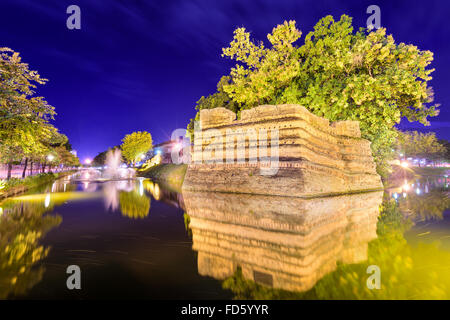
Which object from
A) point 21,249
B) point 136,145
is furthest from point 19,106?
point 136,145

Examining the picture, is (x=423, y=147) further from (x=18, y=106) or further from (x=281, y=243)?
(x=18, y=106)

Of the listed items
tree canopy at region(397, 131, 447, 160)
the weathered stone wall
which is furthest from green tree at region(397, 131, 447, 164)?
the weathered stone wall

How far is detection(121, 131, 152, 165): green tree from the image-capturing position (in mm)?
72250

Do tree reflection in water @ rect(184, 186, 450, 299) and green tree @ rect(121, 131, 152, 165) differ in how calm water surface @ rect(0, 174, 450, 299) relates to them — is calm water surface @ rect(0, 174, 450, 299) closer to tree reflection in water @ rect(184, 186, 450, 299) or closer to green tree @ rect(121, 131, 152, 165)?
tree reflection in water @ rect(184, 186, 450, 299)

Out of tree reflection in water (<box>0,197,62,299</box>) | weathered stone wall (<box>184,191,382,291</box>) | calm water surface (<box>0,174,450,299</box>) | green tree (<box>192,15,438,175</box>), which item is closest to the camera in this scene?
calm water surface (<box>0,174,450,299</box>)

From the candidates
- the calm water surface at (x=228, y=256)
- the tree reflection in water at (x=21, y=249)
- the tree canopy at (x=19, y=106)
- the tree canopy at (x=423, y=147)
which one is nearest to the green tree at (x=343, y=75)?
the calm water surface at (x=228, y=256)

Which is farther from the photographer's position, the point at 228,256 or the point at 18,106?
the point at 18,106

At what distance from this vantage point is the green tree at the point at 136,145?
237ft

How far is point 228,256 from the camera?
13.6 feet

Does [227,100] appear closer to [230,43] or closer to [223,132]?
[230,43]

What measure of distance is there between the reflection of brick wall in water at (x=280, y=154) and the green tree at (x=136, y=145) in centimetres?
6057

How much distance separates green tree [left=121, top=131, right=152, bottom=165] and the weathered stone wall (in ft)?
231

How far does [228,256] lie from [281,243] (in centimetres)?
138

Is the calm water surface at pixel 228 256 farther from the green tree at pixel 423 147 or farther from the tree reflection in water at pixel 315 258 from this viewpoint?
the green tree at pixel 423 147
